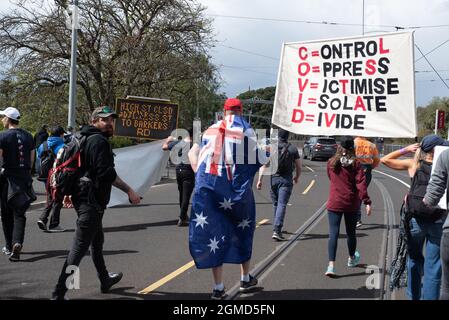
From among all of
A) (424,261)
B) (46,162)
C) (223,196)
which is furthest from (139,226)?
(424,261)

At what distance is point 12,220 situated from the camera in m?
7.01

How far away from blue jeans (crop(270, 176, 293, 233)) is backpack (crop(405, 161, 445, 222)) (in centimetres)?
352

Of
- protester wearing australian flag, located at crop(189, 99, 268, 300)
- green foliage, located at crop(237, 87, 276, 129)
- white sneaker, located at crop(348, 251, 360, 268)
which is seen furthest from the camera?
green foliage, located at crop(237, 87, 276, 129)

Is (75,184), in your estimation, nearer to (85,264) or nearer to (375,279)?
(85,264)

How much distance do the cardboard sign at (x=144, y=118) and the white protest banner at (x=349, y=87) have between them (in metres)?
8.61

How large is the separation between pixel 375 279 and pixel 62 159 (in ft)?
12.2

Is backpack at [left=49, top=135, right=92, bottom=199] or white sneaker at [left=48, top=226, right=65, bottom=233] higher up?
backpack at [left=49, top=135, right=92, bottom=199]

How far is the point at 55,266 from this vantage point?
6562 millimetres

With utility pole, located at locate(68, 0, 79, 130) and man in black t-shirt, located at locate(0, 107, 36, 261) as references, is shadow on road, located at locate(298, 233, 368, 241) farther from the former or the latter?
utility pole, located at locate(68, 0, 79, 130)

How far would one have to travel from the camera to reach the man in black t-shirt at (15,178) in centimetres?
677

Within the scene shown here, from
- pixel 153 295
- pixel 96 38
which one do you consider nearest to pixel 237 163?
pixel 153 295

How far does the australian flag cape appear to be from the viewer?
200 inches

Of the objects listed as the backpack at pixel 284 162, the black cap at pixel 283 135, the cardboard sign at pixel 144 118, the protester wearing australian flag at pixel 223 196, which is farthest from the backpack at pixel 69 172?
the cardboard sign at pixel 144 118

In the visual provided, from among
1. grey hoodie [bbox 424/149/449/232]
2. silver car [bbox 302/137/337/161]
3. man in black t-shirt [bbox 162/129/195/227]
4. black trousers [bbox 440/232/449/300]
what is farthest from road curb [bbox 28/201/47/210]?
silver car [bbox 302/137/337/161]
